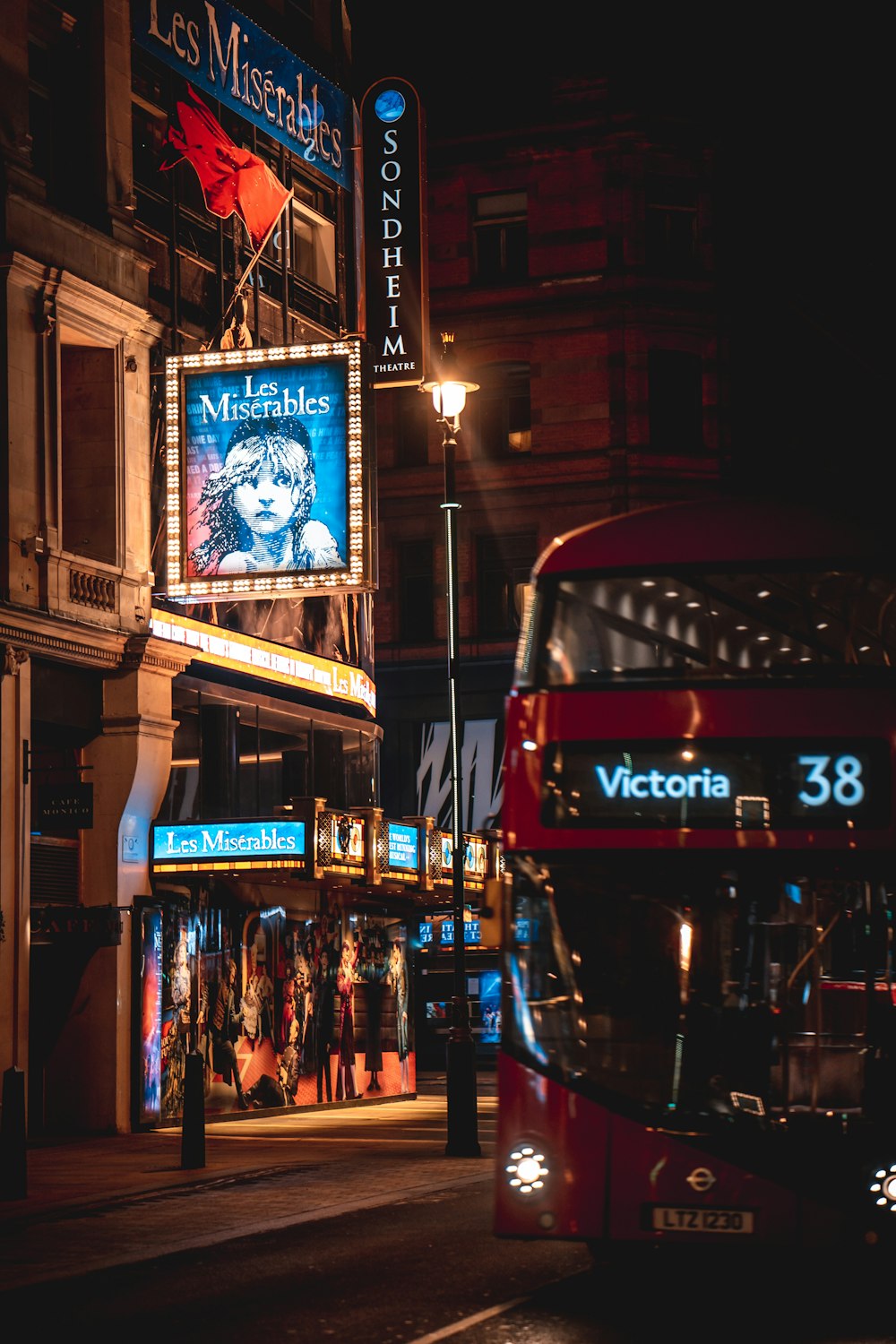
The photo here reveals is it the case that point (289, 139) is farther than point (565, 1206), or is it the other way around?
point (289, 139)

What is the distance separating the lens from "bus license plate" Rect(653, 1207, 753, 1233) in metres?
9.73

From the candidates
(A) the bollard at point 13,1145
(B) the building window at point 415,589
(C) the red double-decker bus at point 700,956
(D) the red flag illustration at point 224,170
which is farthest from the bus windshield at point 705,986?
(B) the building window at point 415,589

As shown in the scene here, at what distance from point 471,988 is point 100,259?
83.9 ft

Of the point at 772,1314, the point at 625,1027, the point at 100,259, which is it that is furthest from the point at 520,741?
the point at 100,259

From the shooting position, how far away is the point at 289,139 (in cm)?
2908

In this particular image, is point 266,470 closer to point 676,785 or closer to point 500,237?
point 676,785

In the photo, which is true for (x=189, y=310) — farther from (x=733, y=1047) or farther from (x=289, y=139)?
(x=733, y=1047)

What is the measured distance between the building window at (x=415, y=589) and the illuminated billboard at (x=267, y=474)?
66.6ft

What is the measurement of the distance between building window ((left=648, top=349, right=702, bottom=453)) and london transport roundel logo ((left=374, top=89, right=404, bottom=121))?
15.8 m

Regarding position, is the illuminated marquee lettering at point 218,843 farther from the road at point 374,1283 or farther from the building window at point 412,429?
the building window at point 412,429

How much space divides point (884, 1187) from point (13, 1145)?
912cm

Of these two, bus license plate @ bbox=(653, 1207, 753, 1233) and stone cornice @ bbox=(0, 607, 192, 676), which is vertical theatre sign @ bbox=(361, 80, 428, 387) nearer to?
stone cornice @ bbox=(0, 607, 192, 676)

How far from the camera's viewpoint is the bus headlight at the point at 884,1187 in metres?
9.59

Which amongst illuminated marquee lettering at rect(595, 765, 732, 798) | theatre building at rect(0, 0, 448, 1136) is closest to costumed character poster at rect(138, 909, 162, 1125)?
theatre building at rect(0, 0, 448, 1136)
